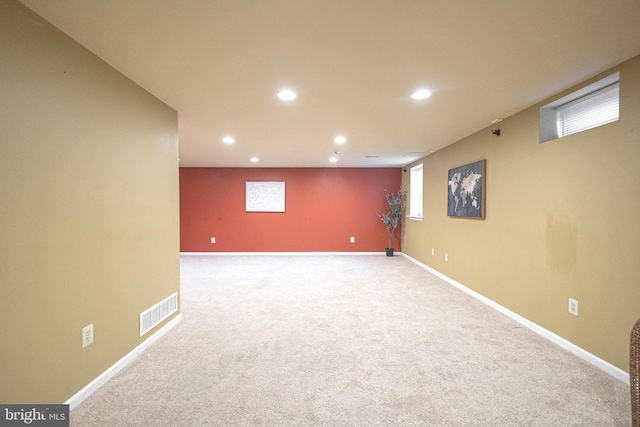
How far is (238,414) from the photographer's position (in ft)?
5.49

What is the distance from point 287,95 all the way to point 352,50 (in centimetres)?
90

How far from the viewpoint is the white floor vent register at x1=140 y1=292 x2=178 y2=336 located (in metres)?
2.46

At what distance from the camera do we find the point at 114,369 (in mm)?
2088

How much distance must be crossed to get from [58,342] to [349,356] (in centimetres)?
185

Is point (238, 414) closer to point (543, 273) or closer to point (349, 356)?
point (349, 356)

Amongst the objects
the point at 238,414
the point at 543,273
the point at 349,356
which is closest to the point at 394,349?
the point at 349,356

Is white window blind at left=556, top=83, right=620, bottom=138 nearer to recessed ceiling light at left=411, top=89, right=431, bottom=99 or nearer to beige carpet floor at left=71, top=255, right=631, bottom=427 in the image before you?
recessed ceiling light at left=411, top=89, right=431, bottom=99

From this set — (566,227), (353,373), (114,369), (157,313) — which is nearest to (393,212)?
(566,227)

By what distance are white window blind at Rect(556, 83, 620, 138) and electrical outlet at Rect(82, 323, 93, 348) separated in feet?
12.8

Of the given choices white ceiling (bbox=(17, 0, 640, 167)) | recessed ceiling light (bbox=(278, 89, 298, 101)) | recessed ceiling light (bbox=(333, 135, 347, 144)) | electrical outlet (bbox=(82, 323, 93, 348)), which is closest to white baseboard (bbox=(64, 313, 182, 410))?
electrical outlet (bbox=(82, 323, 93, 348))

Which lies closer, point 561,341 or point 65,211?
point 65,211

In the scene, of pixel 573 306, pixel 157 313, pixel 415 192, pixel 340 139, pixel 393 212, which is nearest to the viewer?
pixel 573 306

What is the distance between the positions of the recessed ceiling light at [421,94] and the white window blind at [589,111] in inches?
49.5

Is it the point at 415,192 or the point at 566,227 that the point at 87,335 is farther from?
the point at 415,192
